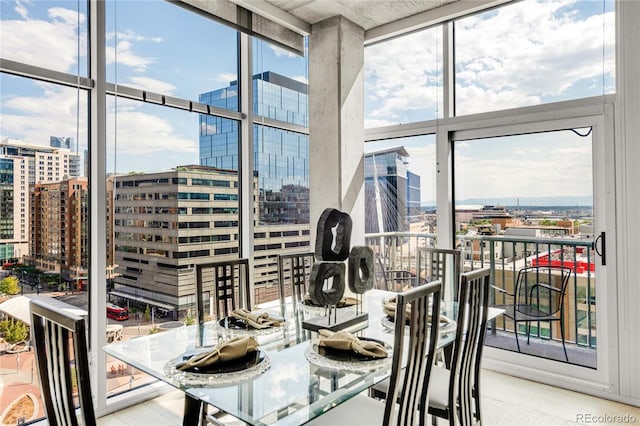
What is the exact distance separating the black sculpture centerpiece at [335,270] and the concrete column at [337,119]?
1493mm

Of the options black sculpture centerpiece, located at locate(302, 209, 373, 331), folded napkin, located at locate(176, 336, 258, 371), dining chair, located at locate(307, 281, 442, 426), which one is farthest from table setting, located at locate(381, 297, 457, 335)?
folded napkin, located at locate(176, 336, 258, 371)

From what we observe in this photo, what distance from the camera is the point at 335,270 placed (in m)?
2.23

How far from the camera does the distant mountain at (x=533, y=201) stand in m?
3.14

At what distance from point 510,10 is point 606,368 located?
9.35 ft

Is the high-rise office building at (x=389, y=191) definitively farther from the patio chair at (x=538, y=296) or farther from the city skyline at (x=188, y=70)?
the patio chair at (x=538, y=296)

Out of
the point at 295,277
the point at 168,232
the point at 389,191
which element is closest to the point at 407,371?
the point at 295,277

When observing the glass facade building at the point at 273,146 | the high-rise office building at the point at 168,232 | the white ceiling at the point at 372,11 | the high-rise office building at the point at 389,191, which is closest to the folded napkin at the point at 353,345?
the high-rise office building at the point at 168,232

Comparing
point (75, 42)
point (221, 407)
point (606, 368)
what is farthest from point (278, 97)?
point (606, 368)

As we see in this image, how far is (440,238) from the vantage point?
374cm

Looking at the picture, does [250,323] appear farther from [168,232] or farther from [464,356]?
[168,232]

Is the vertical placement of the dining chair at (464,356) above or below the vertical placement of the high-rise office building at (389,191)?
below

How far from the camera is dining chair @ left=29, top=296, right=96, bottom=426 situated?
1252mm

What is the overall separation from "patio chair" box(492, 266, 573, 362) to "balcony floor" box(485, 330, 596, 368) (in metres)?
0.03

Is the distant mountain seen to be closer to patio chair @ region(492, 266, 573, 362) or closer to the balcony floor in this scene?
patio chair @ region(492, 266, 573, 362)
